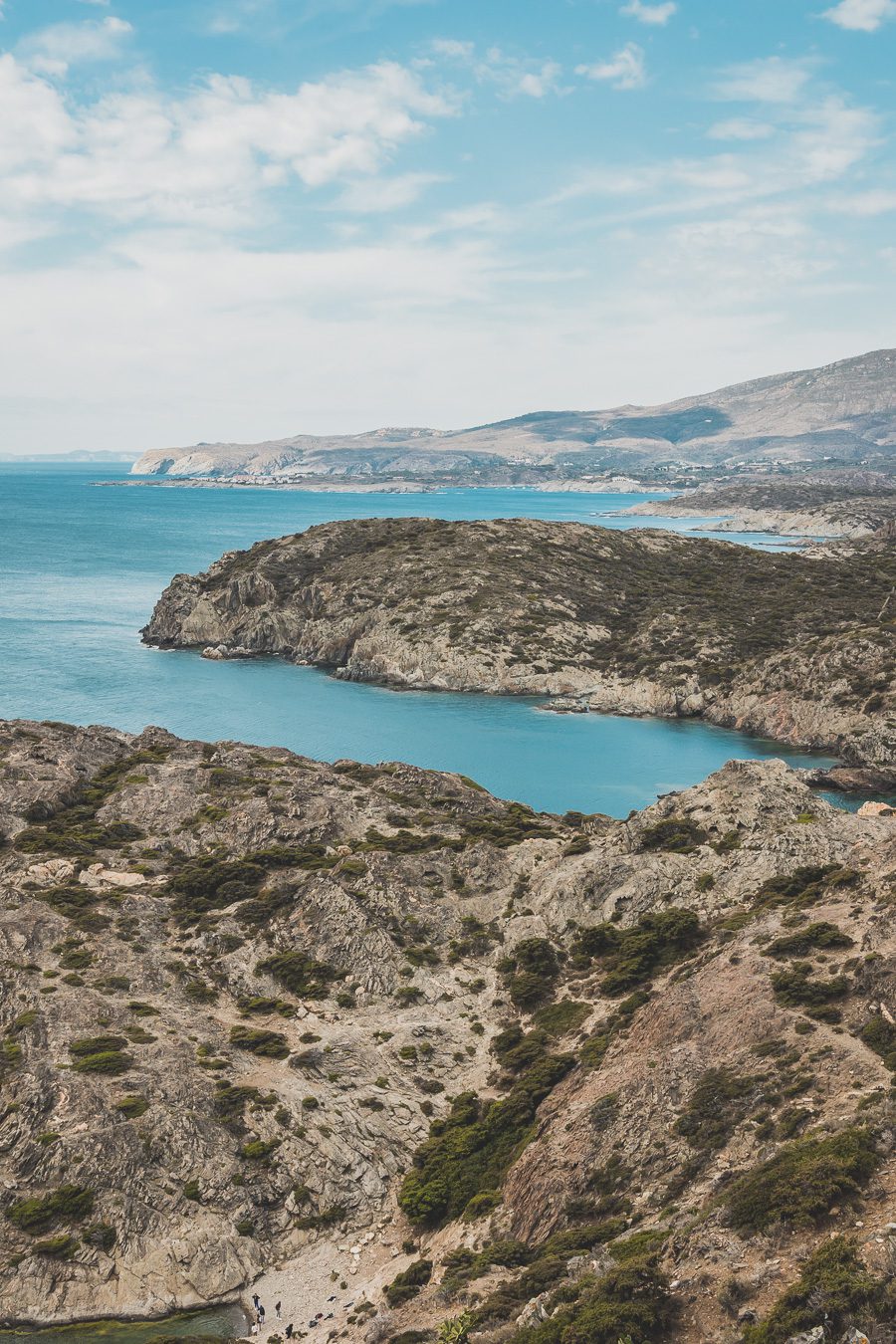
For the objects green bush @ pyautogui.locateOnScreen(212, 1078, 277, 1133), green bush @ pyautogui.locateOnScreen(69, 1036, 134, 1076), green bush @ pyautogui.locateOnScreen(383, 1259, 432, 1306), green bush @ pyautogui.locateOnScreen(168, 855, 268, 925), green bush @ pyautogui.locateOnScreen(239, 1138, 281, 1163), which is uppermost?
green bush @ pyautogui.locateOnScreen(168, 855, 268, 925)

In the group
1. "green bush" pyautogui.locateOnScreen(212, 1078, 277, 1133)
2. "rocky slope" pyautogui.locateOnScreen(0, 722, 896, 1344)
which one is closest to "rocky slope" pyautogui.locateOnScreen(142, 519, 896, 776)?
"rocky slope" pyautogui.locateOnScreen(0, 722, 896, 1344)

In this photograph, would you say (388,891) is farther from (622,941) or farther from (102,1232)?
(102,1232)

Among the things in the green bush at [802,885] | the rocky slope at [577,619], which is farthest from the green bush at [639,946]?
the rocky slope at [577,619]

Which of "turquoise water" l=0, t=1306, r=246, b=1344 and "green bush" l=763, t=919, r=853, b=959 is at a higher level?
"green bush" l=763, t=919, r=853, b=959

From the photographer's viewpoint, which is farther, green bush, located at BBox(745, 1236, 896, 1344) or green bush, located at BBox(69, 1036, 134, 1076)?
green bush, located at BBox(69, 1036, 134, 1076)

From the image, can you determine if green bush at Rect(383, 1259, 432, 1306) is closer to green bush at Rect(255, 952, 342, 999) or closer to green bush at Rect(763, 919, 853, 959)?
green bush at Rect(255, 952, 342, 999)

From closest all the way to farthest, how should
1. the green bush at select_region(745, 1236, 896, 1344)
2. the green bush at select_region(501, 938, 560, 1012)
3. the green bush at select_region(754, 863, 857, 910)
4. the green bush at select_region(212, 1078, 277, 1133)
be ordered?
1. the green bush at select_region(745, 1236, 896, 1344)
2. the green bush at select_region(212, 1078, 277, 1133)
3. the green bush at select_region(754, 863, 857, 910)
4. the green bush at select_region(501, 938, 560, 1012)

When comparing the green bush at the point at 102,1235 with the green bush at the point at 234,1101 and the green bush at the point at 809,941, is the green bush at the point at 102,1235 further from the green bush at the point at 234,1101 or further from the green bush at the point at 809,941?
the green bush at the point at 809,941

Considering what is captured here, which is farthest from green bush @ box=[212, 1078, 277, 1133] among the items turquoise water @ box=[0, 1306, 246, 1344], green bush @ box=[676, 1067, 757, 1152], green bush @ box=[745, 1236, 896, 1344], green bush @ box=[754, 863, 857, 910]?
green bush @ box=[754, 863, 857, 910]

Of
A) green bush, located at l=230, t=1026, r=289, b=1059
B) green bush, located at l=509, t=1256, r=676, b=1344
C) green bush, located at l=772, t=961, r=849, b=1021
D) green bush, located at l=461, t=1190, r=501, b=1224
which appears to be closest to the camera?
green bush, located at l=509, t=1256, r=676, b=1344
